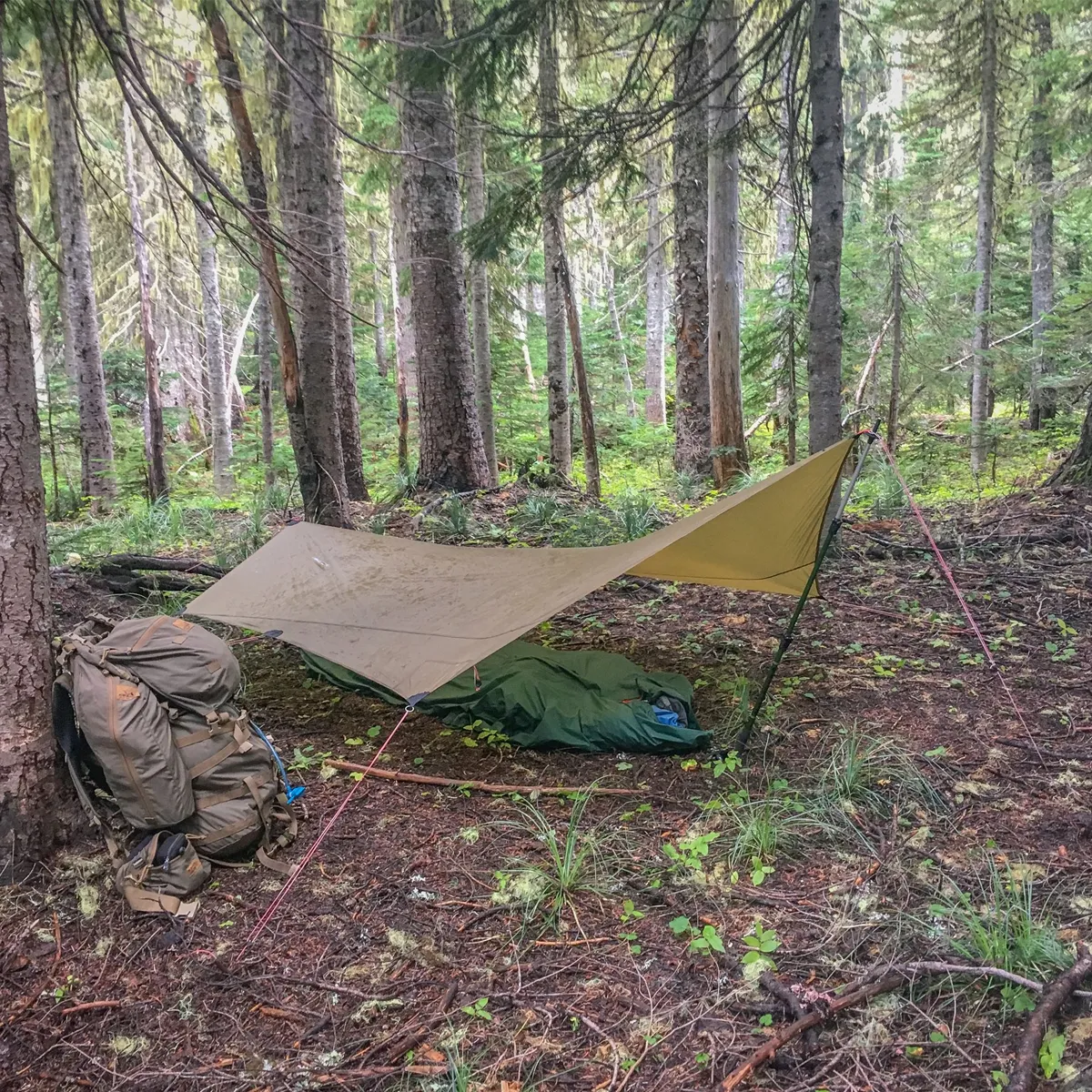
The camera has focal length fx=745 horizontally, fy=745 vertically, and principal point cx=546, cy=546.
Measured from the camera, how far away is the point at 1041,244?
1148 centimetres

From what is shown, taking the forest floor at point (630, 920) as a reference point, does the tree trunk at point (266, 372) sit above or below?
above

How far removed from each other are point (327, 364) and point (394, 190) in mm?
6757

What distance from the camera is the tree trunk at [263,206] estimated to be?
466 centimetres

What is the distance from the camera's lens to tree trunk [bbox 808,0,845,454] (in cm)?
416

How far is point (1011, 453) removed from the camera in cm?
994

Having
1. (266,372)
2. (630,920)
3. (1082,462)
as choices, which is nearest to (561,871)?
(630,920)

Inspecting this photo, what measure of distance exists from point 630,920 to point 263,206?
4.90 metres

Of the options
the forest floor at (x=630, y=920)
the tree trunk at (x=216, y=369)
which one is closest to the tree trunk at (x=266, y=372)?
the tree trunk at (x=216, y=369)

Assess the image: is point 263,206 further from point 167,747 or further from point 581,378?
point 167,747

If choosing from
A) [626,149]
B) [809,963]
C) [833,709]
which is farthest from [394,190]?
[809,963]

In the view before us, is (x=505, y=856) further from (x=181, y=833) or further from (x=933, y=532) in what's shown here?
(x=933, y=532)

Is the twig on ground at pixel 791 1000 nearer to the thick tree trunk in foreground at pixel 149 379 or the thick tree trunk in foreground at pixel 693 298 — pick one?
the thick tree trunk in foreground at pixel 693 298

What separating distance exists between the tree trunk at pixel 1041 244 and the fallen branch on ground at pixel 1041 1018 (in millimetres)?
10016

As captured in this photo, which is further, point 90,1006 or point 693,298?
point 693,298
